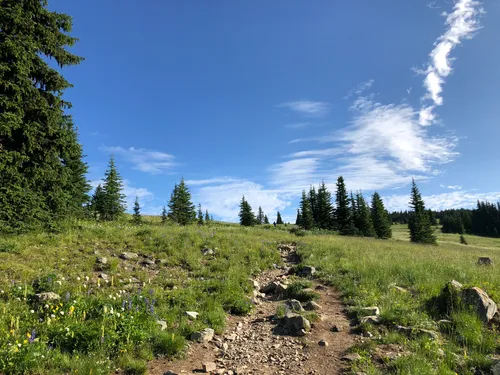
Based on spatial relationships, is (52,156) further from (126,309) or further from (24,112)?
(126,309)

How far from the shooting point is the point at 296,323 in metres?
7.16

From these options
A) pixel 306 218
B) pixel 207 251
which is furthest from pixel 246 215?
pixel 207 251

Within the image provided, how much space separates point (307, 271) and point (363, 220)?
174 feet

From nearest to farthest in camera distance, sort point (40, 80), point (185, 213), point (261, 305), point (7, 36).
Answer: point (261, 305) < point (7, 36) < point (40, 80) < point (185, 213)

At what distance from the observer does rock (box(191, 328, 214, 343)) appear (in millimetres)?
6547

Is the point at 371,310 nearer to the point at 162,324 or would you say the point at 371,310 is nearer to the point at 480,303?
the point at 480,303

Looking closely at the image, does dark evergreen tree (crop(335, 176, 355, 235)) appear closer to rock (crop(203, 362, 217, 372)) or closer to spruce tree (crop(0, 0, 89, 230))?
spruce tree (crop(0, 0, 89, 230))

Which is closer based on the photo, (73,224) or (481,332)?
Answer: (481,332)

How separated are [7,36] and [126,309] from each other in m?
12.7

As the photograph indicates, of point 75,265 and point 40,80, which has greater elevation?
point 40,80

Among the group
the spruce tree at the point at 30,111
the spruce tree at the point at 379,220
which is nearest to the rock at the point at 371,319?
the spruce tree at the point at 30,111

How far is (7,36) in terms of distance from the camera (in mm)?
12156

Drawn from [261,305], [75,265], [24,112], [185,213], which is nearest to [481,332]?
[261,305]

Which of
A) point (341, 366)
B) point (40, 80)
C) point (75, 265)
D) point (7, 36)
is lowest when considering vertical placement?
point (341, 366)
